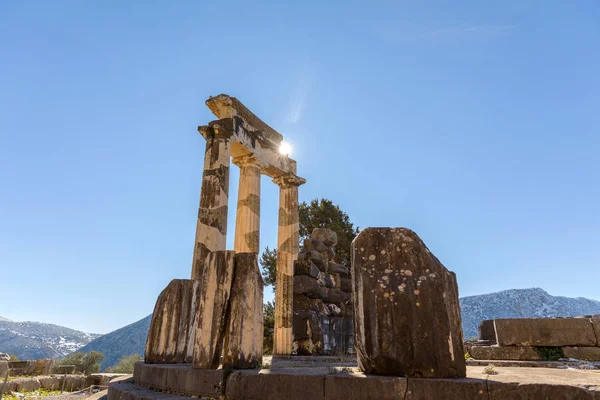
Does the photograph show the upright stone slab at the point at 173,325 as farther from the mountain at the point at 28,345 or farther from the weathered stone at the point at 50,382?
the mountain at the point at 28,345

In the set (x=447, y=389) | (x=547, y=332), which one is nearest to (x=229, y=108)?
(x=547, y=332)

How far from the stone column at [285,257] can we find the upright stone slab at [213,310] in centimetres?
861

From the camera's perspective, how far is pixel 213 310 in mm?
4562

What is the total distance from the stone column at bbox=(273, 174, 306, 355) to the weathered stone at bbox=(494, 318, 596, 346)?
260 inches

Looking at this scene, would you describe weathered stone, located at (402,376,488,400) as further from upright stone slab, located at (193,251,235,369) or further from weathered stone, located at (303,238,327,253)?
weathered stone, located at (303,238,327,253)

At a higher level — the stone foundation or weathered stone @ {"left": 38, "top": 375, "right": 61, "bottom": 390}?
the stone foundation

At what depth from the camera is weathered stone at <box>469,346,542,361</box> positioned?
8398mm

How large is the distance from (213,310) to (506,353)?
732 cm

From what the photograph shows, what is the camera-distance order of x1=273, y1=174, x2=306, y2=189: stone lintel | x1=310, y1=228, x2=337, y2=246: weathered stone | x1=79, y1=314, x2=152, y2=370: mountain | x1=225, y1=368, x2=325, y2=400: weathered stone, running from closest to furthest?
x1=225, y1=368, x2=325, y2=400: weathered stone, x1=273, y1=174, x2=306, y2=189: stone lintel, x1=310, y1=228, x2=337, y2=246: weathered stone, x1=79, y1=314, x2=152, y2=370: mountain

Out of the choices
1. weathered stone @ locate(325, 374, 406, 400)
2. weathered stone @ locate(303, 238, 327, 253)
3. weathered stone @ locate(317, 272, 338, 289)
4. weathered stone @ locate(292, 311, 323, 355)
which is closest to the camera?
weathered stone @ locate(325, 374, 406, 400)

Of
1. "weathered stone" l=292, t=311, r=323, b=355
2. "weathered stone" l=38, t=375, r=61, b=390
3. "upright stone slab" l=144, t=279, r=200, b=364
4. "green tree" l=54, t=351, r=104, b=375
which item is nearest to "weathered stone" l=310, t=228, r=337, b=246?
"weathered stone" l=292, t=311, r=323, b=355

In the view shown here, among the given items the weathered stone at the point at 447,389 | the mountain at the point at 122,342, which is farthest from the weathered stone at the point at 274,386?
the mountain at the point at 122,342

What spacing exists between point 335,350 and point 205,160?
313 inches

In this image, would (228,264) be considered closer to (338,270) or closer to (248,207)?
(248,207)
